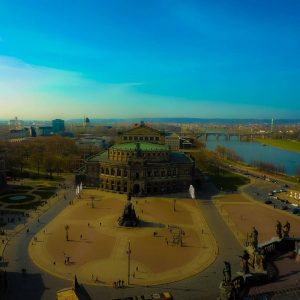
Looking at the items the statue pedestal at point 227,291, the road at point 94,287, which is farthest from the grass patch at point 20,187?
the statue pedestal at point 227,291

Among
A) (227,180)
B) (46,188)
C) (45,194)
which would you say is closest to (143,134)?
(227,180)

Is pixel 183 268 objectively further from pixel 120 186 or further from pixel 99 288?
pixel 120 186

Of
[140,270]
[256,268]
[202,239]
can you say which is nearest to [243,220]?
[202,239]

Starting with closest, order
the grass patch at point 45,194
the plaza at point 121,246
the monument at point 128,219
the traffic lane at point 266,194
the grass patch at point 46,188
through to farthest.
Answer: the plaza at point 121,246, the monument at point 128,219, the traffic lane at point 266,194, the grass patch at point 45,194, the grass patch at point 46,188

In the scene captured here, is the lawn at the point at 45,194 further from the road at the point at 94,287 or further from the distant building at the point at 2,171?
the road at the point at 94,287

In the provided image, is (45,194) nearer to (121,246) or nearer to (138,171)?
(138,171)

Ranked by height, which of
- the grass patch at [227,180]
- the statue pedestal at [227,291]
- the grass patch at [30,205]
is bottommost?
the grass patch at [227,180]

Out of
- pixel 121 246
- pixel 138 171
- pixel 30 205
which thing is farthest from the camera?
pixel 138 171
